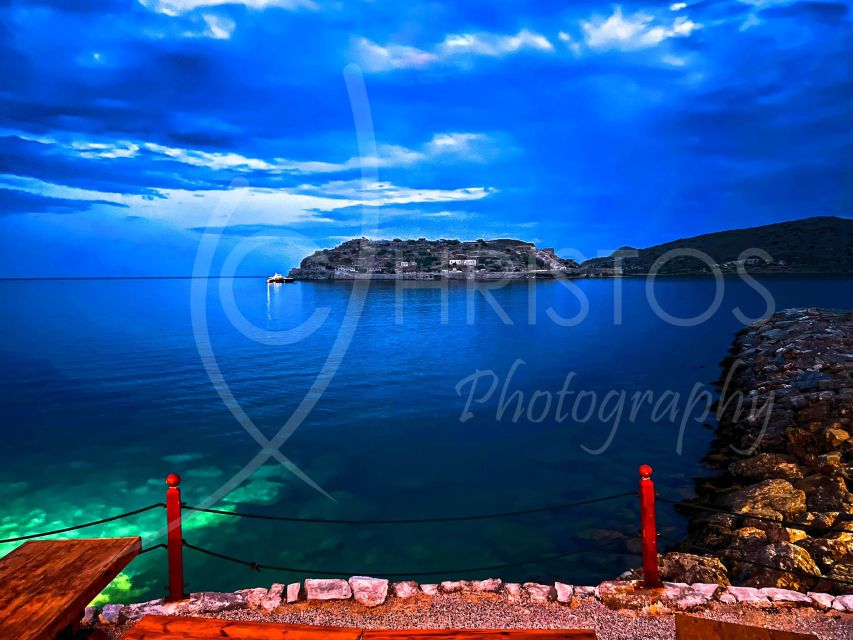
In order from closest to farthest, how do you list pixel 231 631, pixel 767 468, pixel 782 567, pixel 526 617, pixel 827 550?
pixel 231 631 → pixel 526 617 → pixel 782 567 → pixel 827 550 → pixel 767 468

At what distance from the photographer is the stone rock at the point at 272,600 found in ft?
22.9

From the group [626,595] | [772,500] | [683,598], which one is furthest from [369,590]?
[772,500]

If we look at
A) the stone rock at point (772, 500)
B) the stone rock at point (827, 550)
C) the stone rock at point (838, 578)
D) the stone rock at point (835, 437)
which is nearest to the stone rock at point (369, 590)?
the stone rock at point (838, 578)

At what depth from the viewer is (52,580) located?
532 cm

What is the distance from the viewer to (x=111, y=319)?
68375 millimetres

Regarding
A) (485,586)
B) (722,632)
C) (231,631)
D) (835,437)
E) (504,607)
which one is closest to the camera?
(722,632)

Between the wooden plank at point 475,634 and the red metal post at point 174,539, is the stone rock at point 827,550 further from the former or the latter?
the red metal post at point 174,539

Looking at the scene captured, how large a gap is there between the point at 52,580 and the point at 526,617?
5319mm

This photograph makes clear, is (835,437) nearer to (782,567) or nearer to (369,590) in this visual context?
→ (782,567)

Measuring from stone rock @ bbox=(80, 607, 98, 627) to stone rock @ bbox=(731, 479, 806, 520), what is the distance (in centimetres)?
1244

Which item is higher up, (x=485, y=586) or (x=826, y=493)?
(x=485, y=586)

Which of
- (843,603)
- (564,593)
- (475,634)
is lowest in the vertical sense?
(564,593)

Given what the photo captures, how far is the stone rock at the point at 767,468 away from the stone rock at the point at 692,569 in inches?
245

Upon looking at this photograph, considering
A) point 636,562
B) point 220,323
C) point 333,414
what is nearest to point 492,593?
point 636,562
